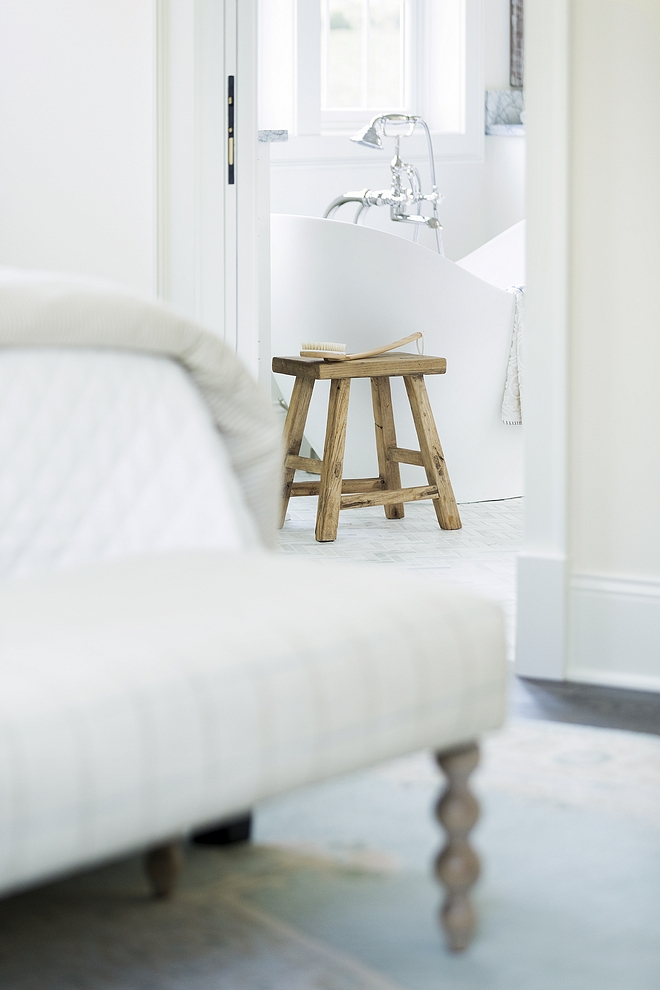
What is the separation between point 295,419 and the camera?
3535 mm

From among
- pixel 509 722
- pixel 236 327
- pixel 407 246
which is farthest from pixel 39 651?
pixel 407 246

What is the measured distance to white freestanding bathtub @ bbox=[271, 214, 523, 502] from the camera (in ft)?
12.3

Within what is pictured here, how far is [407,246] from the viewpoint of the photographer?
375 centimetres

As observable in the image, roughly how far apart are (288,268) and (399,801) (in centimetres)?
259

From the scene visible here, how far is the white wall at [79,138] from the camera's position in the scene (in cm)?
271

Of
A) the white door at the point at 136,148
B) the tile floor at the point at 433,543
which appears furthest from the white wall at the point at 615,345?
the white door at the point at 136,148

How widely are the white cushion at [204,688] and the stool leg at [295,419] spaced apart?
234cm

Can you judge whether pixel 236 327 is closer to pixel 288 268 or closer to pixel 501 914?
pixel 288 268

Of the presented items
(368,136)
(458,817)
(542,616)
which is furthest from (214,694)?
(368,136)

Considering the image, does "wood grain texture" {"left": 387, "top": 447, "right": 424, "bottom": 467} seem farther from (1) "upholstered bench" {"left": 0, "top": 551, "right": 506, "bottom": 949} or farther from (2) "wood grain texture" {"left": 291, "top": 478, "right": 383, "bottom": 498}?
(1) "upholstered bench" {"left": 0, "top": 551, "right": 506, "bottom": 949}

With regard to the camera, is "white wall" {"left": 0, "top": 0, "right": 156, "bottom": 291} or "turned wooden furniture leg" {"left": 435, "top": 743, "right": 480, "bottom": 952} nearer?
"turned wooden furniture leg" {"left": 435, "top": 743, "right": 480, "bottom": 952}

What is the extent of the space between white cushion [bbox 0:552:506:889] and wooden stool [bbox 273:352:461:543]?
2186mm

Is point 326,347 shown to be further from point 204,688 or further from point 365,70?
point 204,688

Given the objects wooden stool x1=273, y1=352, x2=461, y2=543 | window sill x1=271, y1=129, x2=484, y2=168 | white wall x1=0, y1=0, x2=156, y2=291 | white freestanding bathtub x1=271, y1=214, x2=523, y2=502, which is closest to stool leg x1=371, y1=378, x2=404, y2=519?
wooden stool x1=273, y1=352, x2=461, y2=543
